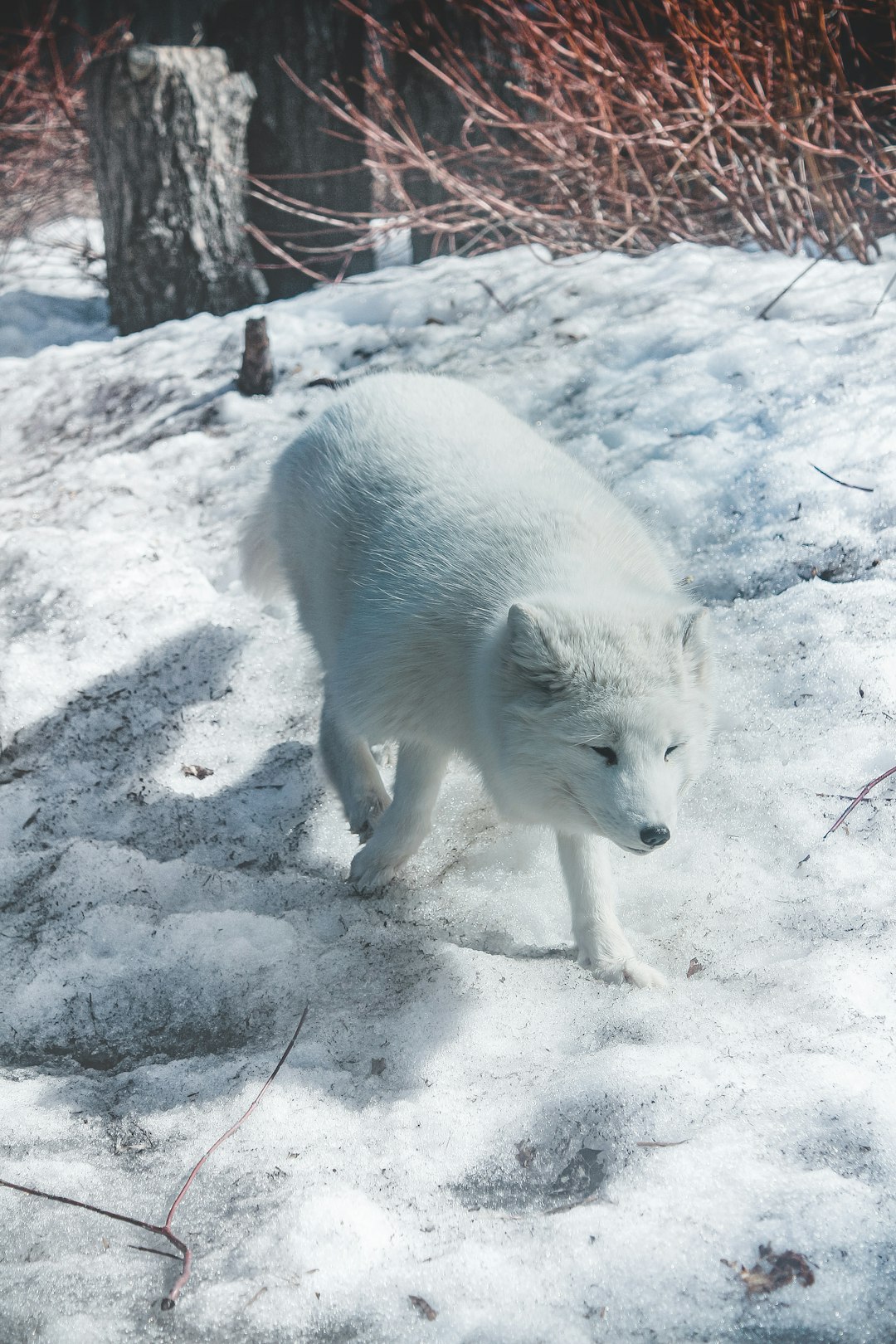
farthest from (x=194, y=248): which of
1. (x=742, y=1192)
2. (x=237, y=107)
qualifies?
(x=742, y=1192)

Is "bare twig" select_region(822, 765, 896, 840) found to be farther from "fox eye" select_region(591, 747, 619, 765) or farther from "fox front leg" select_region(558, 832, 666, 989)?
"fox eye" select_region(591, 747, 619, 765)

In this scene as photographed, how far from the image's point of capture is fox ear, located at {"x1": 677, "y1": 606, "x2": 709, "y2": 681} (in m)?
2.02

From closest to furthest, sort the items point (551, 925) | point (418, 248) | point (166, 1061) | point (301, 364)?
point (166, 1061), point (551, 925), point (301, 364), point (418, 248)

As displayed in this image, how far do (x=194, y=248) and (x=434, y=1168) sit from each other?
5391 mm

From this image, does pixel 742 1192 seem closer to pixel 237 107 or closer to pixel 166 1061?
pixel 166 1061

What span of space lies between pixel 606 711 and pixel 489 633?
1.16ft

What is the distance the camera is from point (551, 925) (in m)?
2.48

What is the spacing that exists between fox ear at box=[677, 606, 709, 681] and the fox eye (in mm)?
264

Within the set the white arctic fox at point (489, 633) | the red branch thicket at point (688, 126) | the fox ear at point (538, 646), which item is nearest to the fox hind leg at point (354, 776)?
the white arctic fox at point (489, 633)

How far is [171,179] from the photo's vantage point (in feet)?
18.6

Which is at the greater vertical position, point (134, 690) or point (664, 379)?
point (664, 379)

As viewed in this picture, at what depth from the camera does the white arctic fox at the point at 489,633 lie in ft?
6.28

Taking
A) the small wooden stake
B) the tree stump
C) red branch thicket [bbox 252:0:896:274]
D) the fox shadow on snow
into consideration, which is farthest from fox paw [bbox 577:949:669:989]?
the tree stump

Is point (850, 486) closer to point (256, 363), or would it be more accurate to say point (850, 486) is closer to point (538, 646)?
point (538, 646)
